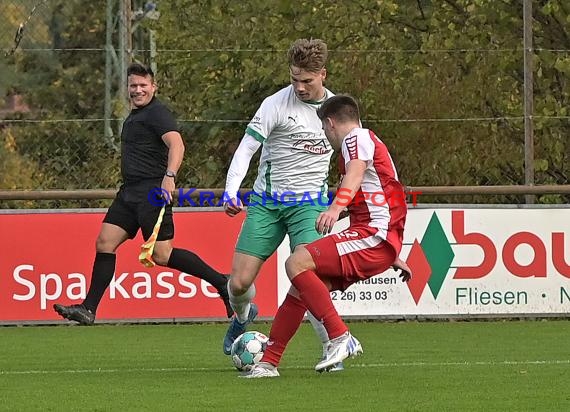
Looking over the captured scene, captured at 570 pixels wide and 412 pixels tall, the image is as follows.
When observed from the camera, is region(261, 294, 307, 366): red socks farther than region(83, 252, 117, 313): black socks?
No

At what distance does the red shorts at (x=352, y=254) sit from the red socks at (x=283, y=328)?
0.28 meters

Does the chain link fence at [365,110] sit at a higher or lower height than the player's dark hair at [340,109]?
lower

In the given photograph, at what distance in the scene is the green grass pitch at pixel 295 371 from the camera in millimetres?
7398

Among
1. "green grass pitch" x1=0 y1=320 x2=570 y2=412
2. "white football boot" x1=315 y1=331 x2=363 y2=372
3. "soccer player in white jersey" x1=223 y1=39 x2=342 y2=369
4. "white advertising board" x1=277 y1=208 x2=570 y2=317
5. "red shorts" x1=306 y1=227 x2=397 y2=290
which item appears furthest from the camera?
"white advertising board" x1=277 y1=208 x2=570 y2=317

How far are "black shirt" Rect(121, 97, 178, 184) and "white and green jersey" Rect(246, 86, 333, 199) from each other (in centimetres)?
157

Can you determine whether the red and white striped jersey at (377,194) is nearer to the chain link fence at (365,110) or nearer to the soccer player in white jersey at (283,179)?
the soccer player in white jersey at (283,179)

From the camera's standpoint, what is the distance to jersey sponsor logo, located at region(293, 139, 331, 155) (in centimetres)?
925

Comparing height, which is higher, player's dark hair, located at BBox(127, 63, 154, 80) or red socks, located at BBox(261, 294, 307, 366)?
player's dark hair, located at BBox(127, 63, 154, 80)

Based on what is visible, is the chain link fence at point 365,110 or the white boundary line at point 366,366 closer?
the white boundary line at point 366,366

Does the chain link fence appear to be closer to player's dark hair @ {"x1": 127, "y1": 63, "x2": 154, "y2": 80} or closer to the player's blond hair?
player's dark hair @ {"x1": 127, "y1": 63, "x2": 154, "y2": 80}

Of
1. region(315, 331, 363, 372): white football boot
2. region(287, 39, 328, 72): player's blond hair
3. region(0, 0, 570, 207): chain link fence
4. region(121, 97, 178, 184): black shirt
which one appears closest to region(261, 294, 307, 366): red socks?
region(315, 331, 363, 372): white football boot

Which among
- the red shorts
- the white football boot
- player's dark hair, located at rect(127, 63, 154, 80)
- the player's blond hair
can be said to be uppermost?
the player's blond hair

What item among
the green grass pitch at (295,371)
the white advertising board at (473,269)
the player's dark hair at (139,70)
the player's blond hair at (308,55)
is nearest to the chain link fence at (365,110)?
the white advertising board at (473,269)

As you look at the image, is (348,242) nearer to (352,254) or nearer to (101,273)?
(352,254)
